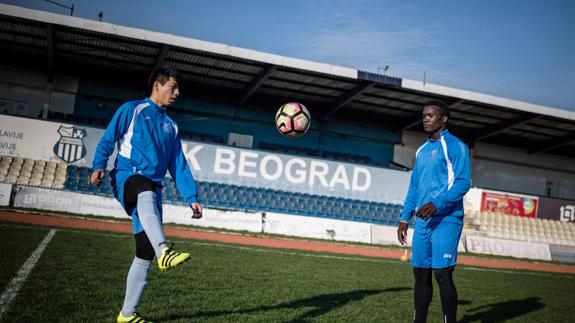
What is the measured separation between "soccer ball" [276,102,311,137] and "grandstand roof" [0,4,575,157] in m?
12.4

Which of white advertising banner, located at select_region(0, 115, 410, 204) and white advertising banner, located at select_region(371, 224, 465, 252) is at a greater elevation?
white advertising banner, located at select_region(0, 115, 410, 204)

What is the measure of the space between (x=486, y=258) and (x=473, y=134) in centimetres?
1211

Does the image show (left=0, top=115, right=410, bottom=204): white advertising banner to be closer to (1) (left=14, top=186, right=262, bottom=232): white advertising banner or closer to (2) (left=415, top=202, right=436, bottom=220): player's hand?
(1) (left=14, top=186, right=262, bottom=232): white advertising banner

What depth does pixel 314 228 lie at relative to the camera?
734 inches

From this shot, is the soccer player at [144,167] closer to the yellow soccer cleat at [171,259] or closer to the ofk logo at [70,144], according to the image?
the yellow soccer cleat at [171,259]

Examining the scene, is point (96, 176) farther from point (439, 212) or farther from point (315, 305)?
point (315, 305)

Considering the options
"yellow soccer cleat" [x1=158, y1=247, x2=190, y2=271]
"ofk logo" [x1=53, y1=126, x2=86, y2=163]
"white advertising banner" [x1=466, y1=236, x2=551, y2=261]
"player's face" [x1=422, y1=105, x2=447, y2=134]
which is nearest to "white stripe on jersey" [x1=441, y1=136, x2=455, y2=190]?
"player's face" [x1=422, y1=105, x2=447, y2=134]

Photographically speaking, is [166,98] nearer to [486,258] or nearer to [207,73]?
[486,258]

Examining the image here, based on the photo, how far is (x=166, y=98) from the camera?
14.0 ft

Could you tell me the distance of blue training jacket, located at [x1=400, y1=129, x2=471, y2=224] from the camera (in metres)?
4.49

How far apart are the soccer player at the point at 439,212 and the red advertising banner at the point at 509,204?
70.4 feet

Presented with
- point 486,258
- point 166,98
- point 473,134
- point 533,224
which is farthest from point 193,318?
point 473,134

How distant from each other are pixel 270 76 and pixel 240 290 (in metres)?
17.2

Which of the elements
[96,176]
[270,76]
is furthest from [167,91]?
[270,76]
